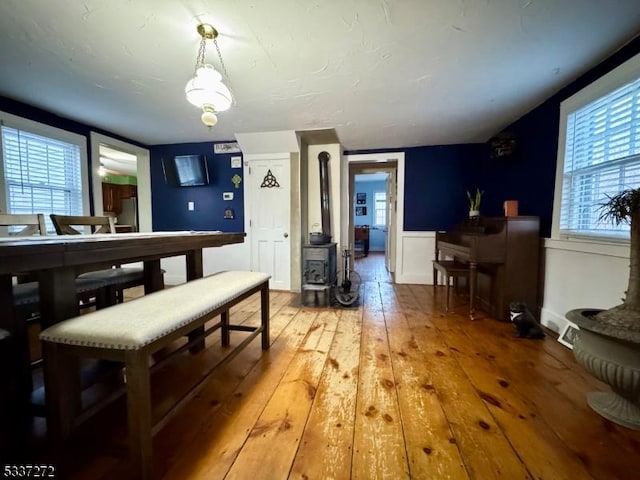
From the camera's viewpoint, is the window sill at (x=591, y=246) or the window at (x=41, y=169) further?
the window at (x=41, y=169)

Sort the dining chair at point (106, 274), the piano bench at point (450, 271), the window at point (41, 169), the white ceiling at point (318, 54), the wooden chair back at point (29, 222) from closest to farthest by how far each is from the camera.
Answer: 1. the white ceiling at point (318, 54)
2. the wooden chair back at point (29, 222)
3. the dining chair at point (106, 274)
4. the window at point (41, 169)
5. the piano bench at point (450, 271)

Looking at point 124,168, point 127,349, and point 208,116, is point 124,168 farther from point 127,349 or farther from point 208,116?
point 127,349

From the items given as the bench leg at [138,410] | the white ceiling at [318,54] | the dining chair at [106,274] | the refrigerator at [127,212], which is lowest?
the bench leg at [138,410]

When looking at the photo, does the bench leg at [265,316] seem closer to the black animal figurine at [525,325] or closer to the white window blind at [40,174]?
the black animal figurine at [525,325]

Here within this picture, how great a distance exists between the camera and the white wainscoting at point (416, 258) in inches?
157

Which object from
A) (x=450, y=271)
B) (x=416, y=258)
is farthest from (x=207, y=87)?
(x=416, y=258)

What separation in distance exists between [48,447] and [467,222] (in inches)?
148

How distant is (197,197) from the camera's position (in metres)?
4.07

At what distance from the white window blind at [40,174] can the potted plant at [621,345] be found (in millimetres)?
4592

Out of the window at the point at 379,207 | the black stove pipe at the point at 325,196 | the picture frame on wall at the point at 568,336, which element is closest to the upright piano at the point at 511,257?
the picture frame on wall at the point at 568,336

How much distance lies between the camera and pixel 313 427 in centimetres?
→ 117

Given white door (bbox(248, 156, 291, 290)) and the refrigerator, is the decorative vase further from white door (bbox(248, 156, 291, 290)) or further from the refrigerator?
the refrigerator

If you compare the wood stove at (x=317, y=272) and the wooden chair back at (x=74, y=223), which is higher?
the wooden chair back at (x=74, y=223)

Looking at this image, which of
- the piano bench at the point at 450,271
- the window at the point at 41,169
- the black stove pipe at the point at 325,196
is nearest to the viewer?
the window at the point at 41,169
